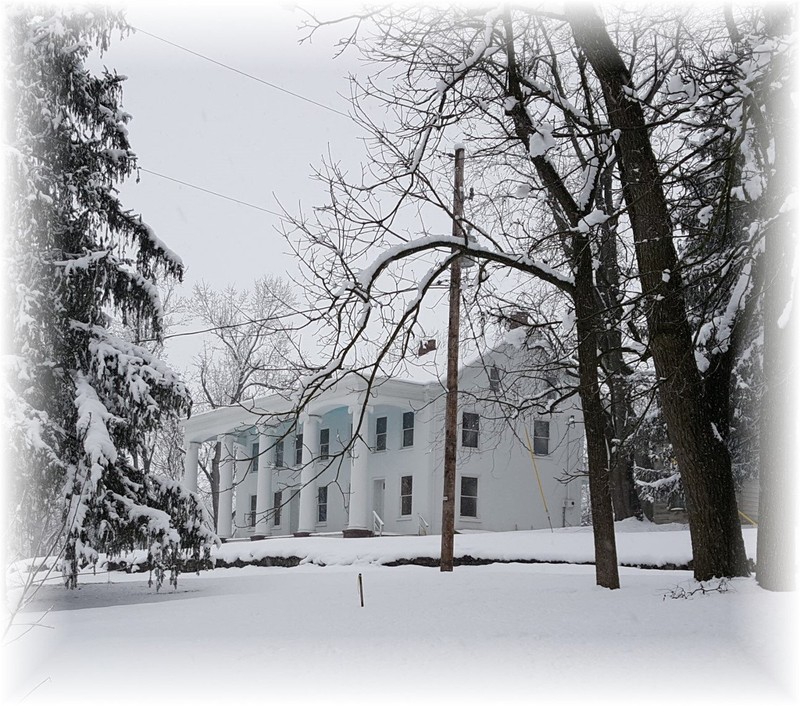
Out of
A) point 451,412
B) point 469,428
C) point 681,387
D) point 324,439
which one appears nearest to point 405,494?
point 469,428

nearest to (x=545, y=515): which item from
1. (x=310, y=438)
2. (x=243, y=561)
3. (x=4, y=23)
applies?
(x=310, y=438)

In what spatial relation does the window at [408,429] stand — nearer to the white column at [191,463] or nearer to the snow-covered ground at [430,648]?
the white column at [191,463]

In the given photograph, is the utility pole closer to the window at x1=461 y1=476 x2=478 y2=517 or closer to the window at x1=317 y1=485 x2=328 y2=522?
the window at x1=461 y1=476 x2=478 y2=517

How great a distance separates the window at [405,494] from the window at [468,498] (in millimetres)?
1731

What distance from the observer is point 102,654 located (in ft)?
24.1

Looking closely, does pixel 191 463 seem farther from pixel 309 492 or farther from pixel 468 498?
pixel 468 498

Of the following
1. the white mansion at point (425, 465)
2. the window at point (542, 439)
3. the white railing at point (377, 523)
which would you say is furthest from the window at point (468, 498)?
the window at point (542, 439)

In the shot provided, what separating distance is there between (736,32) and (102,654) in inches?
375

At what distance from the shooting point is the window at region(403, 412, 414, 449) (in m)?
29.3

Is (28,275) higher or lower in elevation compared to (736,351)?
higher

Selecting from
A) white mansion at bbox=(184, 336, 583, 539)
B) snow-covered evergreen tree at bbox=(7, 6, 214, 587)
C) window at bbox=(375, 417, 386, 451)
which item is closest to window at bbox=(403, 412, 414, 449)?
white mansion at bbox=(184, 336, 583, 539)

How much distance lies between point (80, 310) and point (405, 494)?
17.6 m

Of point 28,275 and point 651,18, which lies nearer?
point 651,18

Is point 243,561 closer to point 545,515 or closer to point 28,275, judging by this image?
point 545,515
